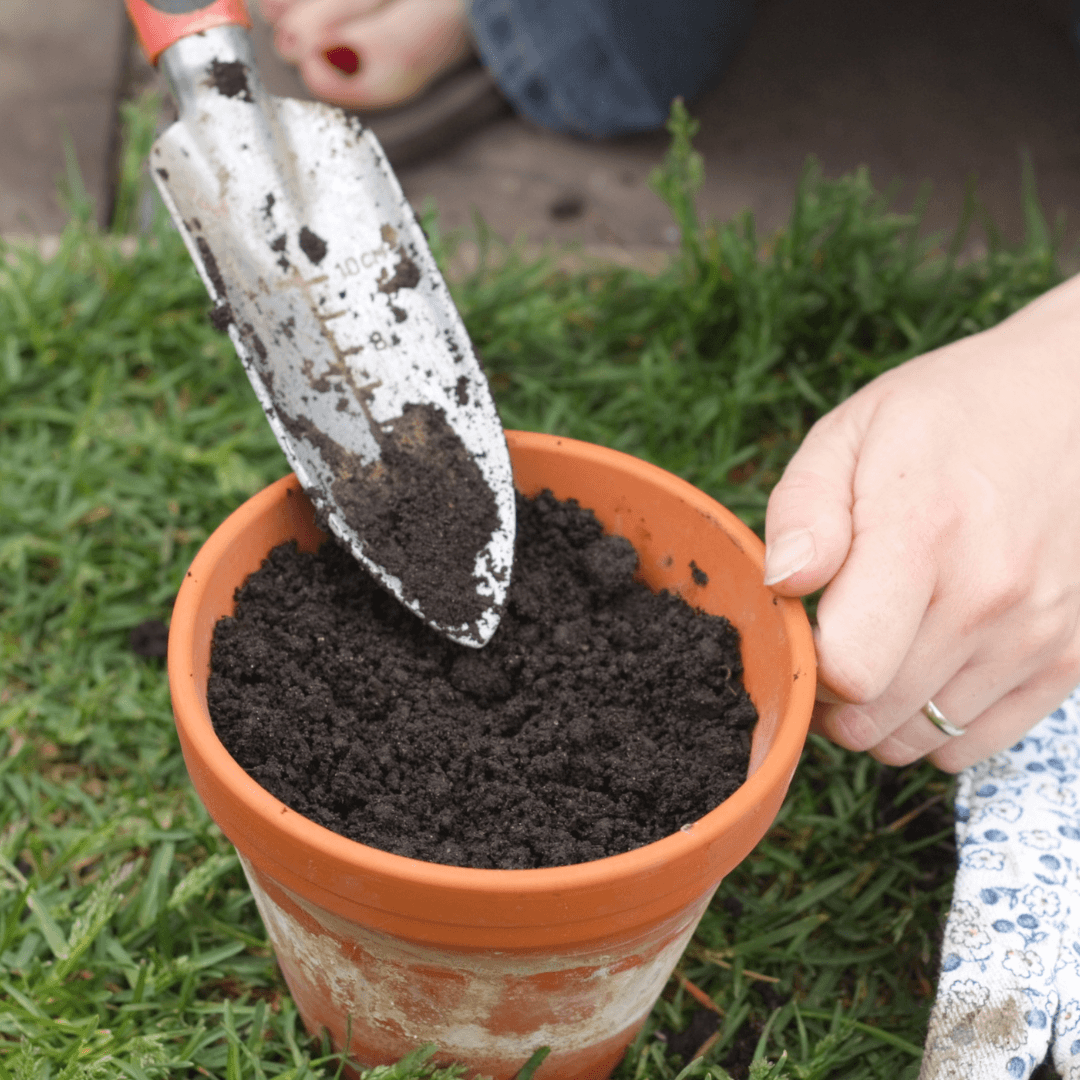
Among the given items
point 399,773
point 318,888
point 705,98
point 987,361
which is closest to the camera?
point 318,888

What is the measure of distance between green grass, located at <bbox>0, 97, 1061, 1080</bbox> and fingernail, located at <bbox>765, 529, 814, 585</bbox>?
478 millimetres

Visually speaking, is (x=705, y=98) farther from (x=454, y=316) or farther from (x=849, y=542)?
(x=849, y=542)

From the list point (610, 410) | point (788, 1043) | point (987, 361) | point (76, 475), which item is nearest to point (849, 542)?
point (987, 361)

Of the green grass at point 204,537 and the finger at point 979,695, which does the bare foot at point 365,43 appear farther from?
the finger at point 979,695

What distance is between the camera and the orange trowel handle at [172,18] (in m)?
1.27

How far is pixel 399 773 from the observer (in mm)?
1096

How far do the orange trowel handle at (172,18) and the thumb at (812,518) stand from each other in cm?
84

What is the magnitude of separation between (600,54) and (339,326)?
5.89 feet

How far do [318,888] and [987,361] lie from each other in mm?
923

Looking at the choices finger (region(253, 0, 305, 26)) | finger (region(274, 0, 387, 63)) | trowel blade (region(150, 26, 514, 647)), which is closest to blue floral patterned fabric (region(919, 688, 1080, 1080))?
trowel blade (region(150, 26, 514, 647))

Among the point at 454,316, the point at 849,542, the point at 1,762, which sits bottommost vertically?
the point at 1,762

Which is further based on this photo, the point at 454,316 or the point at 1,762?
the point at 1,762

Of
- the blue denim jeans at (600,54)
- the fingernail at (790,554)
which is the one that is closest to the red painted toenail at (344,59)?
the blue denim jeans at (600,54)

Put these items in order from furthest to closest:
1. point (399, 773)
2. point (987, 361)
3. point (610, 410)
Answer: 1. point (610, 410)
2. point (987, 361)
3. point (399, 773)
